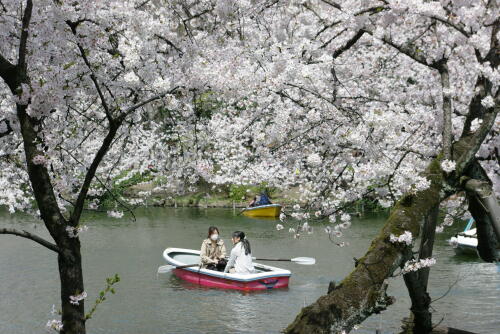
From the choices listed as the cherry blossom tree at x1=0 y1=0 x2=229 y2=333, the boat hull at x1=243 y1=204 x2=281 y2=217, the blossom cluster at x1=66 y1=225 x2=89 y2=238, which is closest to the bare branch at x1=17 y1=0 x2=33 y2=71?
the cherry blossom tree at x1=0 y1=0 x2=229 y2=333

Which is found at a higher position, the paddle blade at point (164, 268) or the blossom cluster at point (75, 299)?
the blossom cluster at point (75, 299)

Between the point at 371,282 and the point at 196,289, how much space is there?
8755mm

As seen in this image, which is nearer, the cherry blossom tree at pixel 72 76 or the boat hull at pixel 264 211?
the cherry blossom tree at pixel 72 76

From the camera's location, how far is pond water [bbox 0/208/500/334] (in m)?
11.4

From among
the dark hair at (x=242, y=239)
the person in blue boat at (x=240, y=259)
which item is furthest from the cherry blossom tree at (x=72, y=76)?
the person in blue boat at (x=240, y=259)

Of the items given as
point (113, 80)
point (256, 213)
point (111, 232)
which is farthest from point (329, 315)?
point (256, 213)

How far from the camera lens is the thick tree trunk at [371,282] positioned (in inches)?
235

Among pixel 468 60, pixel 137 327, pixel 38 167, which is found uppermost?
pixel 468 60

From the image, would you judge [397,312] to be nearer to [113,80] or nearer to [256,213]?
[113,80]

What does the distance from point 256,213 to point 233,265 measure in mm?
12925

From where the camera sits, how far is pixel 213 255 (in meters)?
14.3

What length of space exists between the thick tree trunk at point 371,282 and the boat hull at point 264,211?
19.8 m

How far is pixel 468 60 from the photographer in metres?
7.91

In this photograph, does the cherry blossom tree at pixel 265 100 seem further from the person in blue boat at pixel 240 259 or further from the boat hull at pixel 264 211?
the boat hull at pixel 264 211
